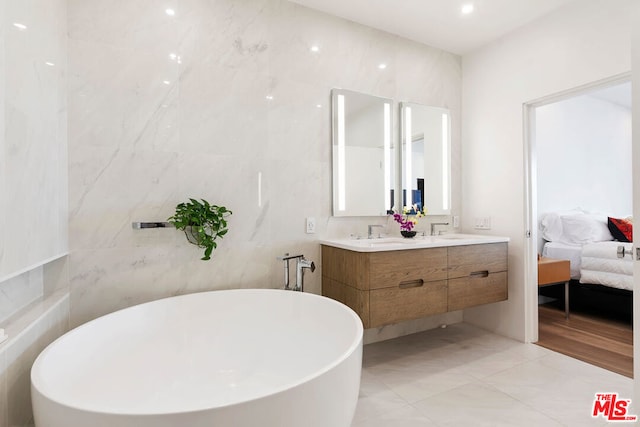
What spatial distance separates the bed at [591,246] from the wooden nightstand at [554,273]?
0.96 ft

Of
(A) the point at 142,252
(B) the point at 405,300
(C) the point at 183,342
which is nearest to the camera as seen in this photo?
(C) the point at 183,342

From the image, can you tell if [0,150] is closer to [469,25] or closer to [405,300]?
[405,300]

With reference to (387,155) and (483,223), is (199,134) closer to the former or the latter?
(387,155)

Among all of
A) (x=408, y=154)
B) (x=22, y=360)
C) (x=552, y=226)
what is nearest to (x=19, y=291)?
(x=22, y=360)

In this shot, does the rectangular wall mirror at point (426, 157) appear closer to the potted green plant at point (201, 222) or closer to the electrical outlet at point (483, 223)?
the electrical outlet at point (483, 223)

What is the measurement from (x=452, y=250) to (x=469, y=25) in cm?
185

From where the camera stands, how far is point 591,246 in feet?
11.0

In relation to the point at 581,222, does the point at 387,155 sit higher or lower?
higher

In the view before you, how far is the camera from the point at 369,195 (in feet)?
8.71

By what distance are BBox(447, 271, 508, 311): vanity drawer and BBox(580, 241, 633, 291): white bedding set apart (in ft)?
4.15

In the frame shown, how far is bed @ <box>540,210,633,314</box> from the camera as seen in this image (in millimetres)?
3072

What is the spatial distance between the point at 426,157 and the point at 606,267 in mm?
2146

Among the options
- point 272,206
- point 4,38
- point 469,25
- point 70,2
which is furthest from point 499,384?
Answer: point 70,2

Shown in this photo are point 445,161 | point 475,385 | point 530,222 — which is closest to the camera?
point 475,385
